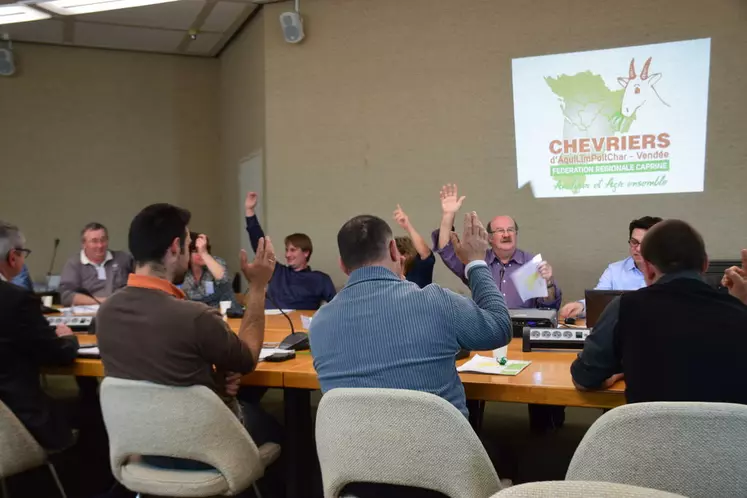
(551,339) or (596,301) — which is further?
(596,301)

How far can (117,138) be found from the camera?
6.71 meters

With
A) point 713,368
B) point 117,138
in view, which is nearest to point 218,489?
point 713,368

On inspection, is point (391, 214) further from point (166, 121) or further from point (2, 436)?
point (2, 436)

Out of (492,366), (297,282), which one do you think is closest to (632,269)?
(492,366)

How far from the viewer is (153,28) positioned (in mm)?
6102

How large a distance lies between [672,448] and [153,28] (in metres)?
5.92

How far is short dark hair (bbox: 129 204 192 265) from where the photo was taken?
2.16 metres

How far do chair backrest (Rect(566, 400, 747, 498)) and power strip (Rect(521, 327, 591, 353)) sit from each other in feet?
3.79

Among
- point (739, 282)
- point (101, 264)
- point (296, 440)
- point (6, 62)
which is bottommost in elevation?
point (296, 440)

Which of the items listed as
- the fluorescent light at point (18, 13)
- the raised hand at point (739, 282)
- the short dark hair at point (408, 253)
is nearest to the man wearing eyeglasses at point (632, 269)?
the short dark hair at point (408, 253)

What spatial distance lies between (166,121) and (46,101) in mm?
1127

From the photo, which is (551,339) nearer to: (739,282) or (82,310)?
(739,282)

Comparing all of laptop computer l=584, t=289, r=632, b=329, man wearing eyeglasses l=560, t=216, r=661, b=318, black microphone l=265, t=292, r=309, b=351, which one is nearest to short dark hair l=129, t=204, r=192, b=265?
black microphone l=265, t=292, r=309, b=351

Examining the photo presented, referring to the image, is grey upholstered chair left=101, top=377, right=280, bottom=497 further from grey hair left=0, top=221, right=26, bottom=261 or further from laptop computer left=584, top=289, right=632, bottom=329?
laptop computer left=584, top=289, right=632, bottom=329
